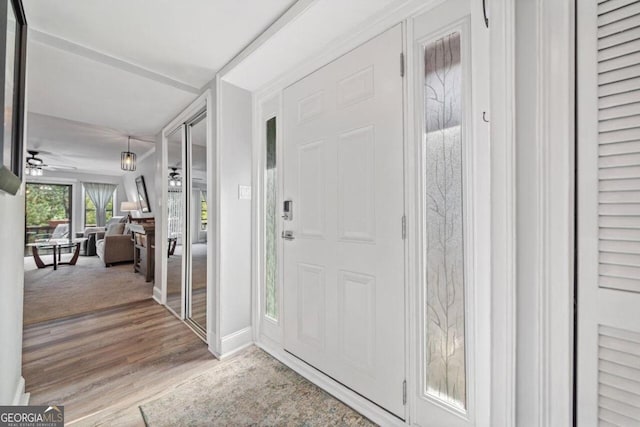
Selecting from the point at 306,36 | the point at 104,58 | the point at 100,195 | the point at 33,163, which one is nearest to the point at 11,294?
the point at 104,58

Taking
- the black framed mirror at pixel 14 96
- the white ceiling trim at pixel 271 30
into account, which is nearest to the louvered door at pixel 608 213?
the white ceiling trim at pixel 271 30

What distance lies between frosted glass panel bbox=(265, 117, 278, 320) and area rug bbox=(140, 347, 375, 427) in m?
0.47

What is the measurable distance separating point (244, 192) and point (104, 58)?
138 centimetres

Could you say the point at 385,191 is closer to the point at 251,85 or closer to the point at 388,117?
the point at 388,117

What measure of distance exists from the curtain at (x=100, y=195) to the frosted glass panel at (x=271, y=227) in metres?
8.58

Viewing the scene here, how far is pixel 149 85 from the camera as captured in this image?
7.35 ft

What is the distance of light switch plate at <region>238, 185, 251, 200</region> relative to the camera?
2.19 metres

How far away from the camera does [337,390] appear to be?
1.56 metres

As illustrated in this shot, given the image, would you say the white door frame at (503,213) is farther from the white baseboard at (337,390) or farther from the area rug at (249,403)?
the area rug at (249,403)

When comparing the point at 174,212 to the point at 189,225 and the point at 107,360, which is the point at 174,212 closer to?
the point at 189,225

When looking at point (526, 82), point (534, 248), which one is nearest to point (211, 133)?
point (526, 82)

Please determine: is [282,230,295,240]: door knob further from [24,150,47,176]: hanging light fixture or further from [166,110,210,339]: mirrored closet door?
[24,150,47,176]: hanging light fixture

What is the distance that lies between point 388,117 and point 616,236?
0.96 meters


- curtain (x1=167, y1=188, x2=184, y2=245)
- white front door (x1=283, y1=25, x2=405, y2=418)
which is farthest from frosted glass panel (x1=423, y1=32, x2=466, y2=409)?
curtain (x1=167, y1=188, x2=184, y2=245)
